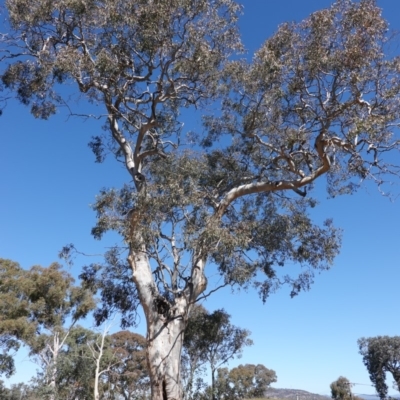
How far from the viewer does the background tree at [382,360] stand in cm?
4491

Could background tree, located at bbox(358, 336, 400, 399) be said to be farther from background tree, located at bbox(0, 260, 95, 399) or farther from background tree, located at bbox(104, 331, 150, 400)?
background tree, located at bbox(0, 260, 95, 399)

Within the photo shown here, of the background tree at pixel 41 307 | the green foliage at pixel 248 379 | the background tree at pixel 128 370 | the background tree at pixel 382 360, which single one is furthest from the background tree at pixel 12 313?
the background tree at pixel 382 360

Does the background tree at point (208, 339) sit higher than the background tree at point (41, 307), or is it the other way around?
the background tree at point (41, 307)

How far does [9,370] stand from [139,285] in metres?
17.1

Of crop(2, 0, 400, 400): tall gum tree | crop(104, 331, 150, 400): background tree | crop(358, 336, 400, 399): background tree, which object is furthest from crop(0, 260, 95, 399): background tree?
crop(358, 336, 400, 399): background tree

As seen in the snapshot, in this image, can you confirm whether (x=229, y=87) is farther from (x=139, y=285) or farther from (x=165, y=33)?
(x=139, y=285)


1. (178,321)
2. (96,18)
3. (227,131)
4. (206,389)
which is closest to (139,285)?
(178,321)

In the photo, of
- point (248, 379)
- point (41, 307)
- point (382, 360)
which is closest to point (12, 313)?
point (41, 307)

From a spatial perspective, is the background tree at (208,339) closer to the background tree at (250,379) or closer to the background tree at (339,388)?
the background tree at (250,379)

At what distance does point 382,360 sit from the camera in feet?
149

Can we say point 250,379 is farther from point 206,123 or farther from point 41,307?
point 206,123

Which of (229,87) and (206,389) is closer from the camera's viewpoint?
(229,87)

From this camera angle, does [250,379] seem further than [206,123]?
Yes

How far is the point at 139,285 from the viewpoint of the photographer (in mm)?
11156
